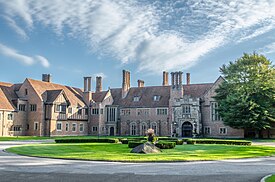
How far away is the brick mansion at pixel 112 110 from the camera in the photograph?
53938 millimetres

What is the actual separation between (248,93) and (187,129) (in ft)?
42.6

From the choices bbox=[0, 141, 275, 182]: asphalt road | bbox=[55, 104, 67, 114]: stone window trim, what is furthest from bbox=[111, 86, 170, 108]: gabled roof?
bbox=[0, 141, 275, 182]: asphalt road

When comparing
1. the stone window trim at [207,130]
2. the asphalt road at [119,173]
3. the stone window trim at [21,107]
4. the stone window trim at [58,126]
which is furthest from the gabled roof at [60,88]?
the asphalt road at [119,173]

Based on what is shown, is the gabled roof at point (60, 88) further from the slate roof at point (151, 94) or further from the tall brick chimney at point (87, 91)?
the slate roof at point (151, 94)

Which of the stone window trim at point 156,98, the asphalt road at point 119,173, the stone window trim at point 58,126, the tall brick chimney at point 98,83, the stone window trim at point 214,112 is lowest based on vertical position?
the asphalt road at point 119,173

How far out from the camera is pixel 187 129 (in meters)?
56.3

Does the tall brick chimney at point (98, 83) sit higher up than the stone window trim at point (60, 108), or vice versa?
the tall brick chimney at point (98, 83)

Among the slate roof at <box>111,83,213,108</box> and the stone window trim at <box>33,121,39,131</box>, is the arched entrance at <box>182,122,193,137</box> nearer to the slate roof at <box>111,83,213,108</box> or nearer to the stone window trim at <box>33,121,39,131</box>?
the slate roof at <box>111,83,213,108</box>

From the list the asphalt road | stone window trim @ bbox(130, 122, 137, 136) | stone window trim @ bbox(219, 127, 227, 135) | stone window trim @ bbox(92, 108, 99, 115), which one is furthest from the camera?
stone window trim @ bbox(92, 108, 99, 115)

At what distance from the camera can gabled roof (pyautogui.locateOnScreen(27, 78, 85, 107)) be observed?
182 feet

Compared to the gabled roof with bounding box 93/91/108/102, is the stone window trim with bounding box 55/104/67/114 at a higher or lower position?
lower

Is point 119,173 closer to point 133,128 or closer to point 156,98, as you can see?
point 156,98

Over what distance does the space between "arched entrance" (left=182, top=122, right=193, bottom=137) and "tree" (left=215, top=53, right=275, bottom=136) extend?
6.34m

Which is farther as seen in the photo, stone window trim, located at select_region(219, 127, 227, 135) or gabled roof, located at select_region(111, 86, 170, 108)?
gabled roof, located at select_region(111, 86, 170, 108)
